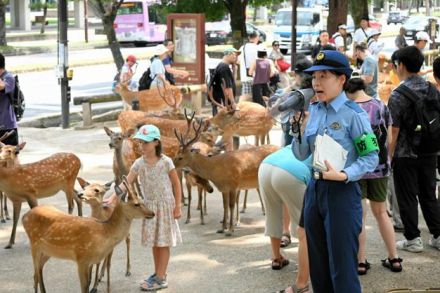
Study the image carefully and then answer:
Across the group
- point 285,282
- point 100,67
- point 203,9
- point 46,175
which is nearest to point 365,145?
point 285,282

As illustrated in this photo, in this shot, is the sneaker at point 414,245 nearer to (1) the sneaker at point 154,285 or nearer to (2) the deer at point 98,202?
(1) the sneaker at point 154,285

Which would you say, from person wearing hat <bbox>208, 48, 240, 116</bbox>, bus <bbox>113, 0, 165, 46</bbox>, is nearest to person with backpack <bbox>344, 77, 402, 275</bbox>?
person wearing hat <bbox>208, 48, 240, 116</bbox>

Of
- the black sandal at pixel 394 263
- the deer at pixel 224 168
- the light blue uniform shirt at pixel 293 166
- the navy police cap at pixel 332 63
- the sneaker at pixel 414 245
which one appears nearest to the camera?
the navy police cap at pixel 332 63

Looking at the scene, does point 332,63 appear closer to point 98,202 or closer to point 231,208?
point 98,202

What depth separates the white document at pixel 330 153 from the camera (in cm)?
530

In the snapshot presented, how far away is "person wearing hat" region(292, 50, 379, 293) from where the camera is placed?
5281 mm

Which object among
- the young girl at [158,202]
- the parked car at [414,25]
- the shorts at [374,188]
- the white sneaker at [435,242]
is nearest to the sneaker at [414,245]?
the white sneaker at [435,242]

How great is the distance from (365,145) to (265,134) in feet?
27.0

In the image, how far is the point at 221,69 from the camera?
1362cm

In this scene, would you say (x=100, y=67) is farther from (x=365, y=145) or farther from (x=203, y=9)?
(x=365, y=145)

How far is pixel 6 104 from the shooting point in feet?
32.5

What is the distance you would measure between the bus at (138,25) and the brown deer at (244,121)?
29.1m

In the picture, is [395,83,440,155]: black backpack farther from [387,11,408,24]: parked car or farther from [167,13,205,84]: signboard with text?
[387,11,408,24]: parked car

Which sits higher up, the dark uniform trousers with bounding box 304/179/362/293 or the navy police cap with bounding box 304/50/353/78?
the navy police cap with bounding box 304/50/353/78
